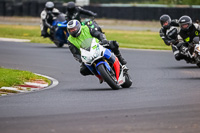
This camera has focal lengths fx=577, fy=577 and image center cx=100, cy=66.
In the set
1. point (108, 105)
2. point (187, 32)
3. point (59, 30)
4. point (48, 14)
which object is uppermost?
point (108, 105)

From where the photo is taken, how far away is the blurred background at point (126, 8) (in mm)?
35438

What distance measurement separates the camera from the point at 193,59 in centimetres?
1648

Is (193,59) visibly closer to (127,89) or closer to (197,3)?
(127,89)

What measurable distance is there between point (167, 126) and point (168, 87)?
181 inches

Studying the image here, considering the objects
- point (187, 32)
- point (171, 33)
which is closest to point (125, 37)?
point (171, 33)

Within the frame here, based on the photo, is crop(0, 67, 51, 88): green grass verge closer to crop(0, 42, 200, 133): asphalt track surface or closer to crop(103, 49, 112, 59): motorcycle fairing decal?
crop(0, 42, 200, 133): asphalt track surface

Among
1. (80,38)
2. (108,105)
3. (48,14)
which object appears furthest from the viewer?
(48,14)

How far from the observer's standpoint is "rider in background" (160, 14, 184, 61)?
17.5 meters

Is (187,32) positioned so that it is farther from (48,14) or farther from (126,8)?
(126,8)

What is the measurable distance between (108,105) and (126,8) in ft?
99.3

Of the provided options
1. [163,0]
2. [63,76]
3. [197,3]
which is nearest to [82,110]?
[63,76]

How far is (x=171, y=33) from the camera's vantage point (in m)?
17.8

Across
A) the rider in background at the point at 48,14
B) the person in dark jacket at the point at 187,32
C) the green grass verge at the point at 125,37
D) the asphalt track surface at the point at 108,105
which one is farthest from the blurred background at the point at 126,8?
the asphalt track surface at the point at 108,105

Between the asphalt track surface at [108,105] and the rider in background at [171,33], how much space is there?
73 centimetres
